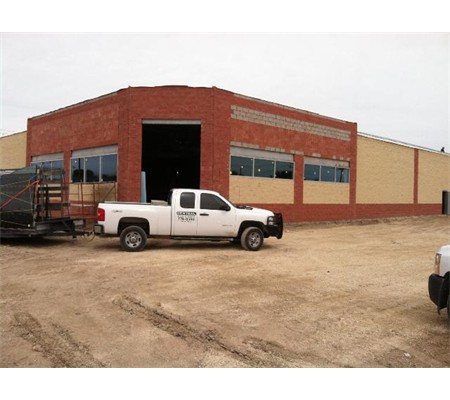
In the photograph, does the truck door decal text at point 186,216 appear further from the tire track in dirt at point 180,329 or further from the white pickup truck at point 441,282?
the white pickup truck at point 441,282

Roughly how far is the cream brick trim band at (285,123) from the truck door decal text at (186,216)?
8018 mm

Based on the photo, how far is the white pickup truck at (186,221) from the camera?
1105 cm

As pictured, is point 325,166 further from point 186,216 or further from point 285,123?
point 186,216

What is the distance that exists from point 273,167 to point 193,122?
541cm

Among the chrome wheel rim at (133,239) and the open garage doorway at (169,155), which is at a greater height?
the open garage doorway at (169,155)

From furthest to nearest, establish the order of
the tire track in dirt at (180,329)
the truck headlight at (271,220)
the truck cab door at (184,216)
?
1. the truck headlight at (271,220)
2. the truck cab door at (184,216)
3. the tire track in dirt at (180,329)

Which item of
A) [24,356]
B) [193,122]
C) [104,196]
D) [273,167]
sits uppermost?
[193,122]

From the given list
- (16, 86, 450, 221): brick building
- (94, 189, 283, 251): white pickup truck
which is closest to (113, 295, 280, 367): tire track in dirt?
(94, 189, 283, 251): white pickup truck

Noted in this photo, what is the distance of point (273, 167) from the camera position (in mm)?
19797

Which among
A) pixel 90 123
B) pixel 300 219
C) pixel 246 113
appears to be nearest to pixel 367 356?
pixel 246 113

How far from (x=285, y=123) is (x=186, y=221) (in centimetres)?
1115

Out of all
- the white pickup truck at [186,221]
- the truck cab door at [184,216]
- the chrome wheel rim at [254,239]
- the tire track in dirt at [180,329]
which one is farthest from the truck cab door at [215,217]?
the tire track in dirt at [180,329]

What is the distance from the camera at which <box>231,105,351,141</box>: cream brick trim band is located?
18.2 m

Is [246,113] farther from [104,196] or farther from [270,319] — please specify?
[270,319]
